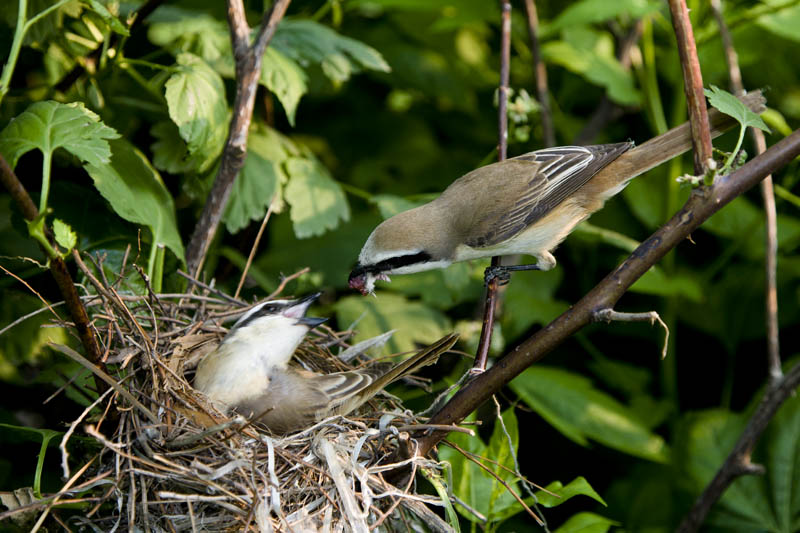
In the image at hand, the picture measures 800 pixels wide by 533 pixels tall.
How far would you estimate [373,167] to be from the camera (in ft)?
16.7

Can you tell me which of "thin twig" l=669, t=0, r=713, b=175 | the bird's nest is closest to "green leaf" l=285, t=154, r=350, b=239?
the bird's nest

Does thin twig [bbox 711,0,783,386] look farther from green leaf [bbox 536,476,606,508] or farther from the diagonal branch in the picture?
the diagonal branch

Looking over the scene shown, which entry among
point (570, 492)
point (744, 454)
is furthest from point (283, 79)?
point (744, 454)

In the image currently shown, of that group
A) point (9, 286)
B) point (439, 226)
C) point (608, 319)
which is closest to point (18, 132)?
point (9, 286)

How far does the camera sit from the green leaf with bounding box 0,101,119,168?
7.25 feet

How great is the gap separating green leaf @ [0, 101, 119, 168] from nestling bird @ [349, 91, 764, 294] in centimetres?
119

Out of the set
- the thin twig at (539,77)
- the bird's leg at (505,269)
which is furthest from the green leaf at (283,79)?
the thin twig at (539,77)

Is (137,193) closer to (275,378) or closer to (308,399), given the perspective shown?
(275,378)

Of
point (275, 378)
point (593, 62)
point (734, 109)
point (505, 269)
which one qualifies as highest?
point (734, 109)

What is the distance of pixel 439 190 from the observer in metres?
4.72

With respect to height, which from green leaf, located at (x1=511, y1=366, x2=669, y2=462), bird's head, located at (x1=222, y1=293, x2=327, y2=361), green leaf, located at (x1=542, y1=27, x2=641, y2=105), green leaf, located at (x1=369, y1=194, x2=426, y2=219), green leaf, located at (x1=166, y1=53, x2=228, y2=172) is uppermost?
green leaf, located at (x1=542, y1=27, x2=641, y2=105)

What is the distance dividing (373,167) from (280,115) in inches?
35.3

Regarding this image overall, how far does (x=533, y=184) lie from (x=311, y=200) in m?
1.02

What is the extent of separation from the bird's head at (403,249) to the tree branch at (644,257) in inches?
39.7
